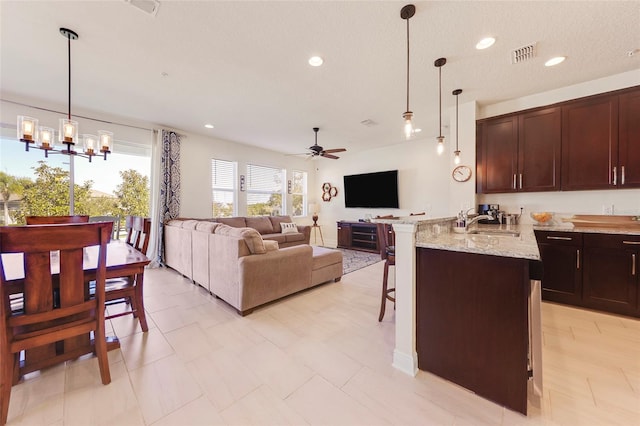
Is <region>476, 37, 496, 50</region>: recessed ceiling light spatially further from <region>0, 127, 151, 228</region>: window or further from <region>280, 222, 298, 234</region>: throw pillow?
<region>0, 127, 151, 228</region>: window

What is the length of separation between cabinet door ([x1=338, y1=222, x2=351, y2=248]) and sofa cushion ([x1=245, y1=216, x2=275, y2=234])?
189 cm

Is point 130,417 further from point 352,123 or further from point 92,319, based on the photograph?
point 352,123

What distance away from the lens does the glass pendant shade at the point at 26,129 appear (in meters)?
2.12

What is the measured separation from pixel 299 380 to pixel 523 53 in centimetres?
352

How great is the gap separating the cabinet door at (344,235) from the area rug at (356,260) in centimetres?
40

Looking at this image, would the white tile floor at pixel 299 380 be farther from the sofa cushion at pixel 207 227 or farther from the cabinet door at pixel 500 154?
the cabinet door at pixel 500 154

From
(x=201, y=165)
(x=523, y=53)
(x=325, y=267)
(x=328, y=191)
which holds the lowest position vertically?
(x=325, y=267)

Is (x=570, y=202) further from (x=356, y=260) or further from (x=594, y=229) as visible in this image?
(x=356, y=260)

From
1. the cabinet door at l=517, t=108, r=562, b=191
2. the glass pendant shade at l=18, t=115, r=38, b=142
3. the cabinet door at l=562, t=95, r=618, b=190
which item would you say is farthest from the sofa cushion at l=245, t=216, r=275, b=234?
the cabinet door at l=562, t=95, r=618, b=190

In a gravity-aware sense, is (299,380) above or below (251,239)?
below

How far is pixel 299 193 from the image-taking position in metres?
7.58

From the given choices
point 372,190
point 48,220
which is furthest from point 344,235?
point 48,220

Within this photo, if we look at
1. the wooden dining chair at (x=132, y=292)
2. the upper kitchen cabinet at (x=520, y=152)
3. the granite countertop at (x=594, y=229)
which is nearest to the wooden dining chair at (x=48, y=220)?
the wooden dining chair at (x=132, y=292)

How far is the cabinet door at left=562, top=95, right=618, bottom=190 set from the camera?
8.89 ft
